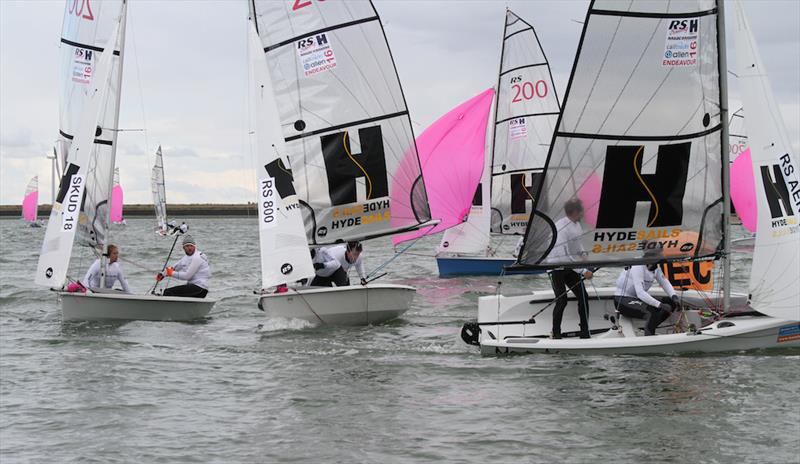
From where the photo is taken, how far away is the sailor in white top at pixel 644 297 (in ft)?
34.6

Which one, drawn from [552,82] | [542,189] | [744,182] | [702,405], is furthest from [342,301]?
[552,82]

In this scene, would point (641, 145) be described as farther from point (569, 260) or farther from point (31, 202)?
point (31, 202)

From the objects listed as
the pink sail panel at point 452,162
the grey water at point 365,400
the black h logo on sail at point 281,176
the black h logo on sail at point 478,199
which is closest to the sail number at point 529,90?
the pink sail panel at point 452,162

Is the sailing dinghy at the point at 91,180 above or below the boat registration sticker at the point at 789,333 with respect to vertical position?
above

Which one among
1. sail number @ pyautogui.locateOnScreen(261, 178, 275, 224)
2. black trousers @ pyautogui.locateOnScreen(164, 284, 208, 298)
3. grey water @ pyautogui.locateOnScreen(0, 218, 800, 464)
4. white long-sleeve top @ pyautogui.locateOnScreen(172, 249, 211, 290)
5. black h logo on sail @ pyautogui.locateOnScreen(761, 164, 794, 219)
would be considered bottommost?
grey water @ pyautogui.locateOnScreen(0, 218, 800, 464)

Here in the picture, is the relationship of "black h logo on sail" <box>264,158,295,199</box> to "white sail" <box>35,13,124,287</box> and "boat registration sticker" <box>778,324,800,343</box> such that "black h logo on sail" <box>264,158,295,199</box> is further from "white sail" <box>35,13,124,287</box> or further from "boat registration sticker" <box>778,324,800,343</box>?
"boat registration sticker" <box>778,324,800,343</box>

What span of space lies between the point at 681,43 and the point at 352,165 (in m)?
5.47

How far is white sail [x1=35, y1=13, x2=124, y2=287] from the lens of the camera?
45.8 ft

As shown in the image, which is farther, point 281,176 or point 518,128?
point 518,128

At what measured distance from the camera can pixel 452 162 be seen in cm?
2066

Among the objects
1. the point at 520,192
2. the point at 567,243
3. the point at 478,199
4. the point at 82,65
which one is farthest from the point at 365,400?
the point at 520,192

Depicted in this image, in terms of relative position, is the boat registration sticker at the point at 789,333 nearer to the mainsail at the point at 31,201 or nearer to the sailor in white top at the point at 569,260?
the sailor in white top at the point at 569,260

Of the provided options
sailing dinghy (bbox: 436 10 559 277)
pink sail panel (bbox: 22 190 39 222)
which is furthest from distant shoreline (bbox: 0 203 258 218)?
sailing dinghy (bbox: 436 10 559 277)

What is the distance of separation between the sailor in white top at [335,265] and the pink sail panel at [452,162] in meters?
5.81
